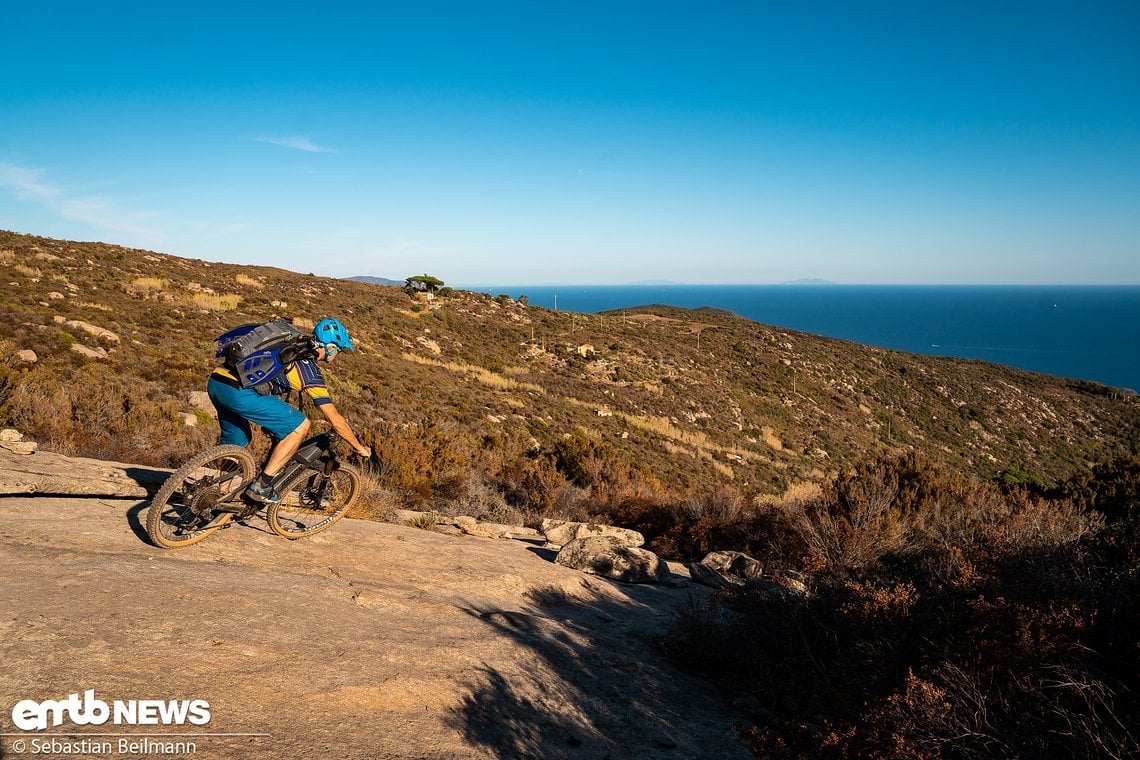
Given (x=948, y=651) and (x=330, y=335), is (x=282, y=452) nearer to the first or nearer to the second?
(x=330, y=335)

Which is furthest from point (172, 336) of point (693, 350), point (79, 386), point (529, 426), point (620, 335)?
point (693, 350)

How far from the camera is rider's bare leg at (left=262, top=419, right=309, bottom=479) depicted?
5207 millimetres

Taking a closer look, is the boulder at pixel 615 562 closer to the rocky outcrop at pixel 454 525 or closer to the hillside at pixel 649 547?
the hillside at pixel 649 547

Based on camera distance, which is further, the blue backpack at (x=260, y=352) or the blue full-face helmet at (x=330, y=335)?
the blue full-face helmet at (x=330, y=335)

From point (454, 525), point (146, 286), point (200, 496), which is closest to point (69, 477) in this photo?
point (200, 496)

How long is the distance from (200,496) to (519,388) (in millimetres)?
22096

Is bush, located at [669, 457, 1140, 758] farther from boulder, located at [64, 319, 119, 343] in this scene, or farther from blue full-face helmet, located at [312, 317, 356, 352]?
boulder, located at [64, 319, 119, 343]

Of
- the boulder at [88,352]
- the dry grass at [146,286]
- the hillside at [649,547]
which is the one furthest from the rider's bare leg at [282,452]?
the dry grass at [146,286]

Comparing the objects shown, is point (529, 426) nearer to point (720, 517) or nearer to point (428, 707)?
point (720, 517)

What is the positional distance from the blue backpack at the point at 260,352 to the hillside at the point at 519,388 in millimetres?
4810

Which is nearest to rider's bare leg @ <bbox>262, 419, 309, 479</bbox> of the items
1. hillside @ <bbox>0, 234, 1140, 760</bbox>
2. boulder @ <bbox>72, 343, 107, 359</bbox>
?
hillside @ <bbox>0, 234, 1140, 760</bbox>

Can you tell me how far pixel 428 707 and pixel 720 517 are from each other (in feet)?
21.9

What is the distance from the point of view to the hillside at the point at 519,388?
36.6 feet

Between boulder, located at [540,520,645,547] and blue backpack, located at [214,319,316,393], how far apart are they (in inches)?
187
